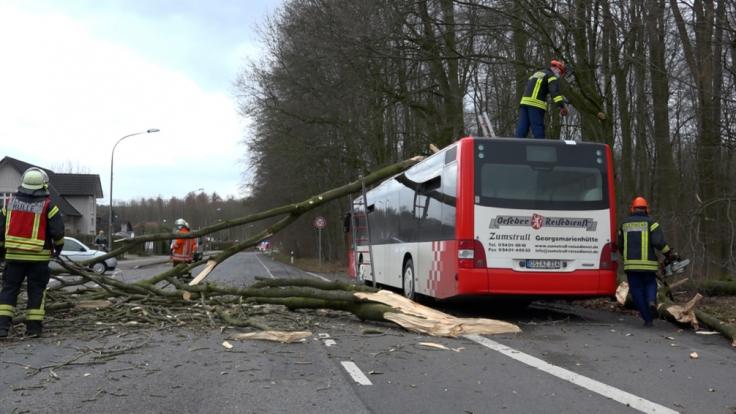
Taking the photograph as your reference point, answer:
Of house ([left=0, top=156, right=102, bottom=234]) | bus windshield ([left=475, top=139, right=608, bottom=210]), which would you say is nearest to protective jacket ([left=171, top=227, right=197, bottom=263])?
bus windshield ([left=475, top=139, right=608, bottom=210])

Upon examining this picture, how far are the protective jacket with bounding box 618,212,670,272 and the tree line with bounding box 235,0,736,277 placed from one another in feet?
14.5

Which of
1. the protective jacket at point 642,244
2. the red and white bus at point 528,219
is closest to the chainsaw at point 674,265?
the protective jacket at point 642,244

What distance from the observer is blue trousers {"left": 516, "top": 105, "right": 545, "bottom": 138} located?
11992 millimetres

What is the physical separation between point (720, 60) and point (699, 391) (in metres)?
9.95

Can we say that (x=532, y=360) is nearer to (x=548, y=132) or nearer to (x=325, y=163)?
(x=548, y=132)

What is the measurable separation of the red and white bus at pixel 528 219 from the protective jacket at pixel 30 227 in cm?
544

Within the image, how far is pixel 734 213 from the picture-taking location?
13.3 metres

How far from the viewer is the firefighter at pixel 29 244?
8.11 metres

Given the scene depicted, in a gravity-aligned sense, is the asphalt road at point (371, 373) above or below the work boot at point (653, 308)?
below

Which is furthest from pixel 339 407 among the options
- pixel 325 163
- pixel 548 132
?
pixel 325 163

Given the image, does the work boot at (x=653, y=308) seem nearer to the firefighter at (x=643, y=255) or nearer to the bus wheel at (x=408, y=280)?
the firefighter at (x=643, y=255)

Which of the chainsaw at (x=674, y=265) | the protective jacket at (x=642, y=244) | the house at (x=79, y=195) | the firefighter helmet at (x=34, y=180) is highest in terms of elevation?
the house at (x=79, y=195)

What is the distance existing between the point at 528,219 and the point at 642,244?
162 centimetres

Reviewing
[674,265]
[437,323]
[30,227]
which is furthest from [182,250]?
[674,265]
